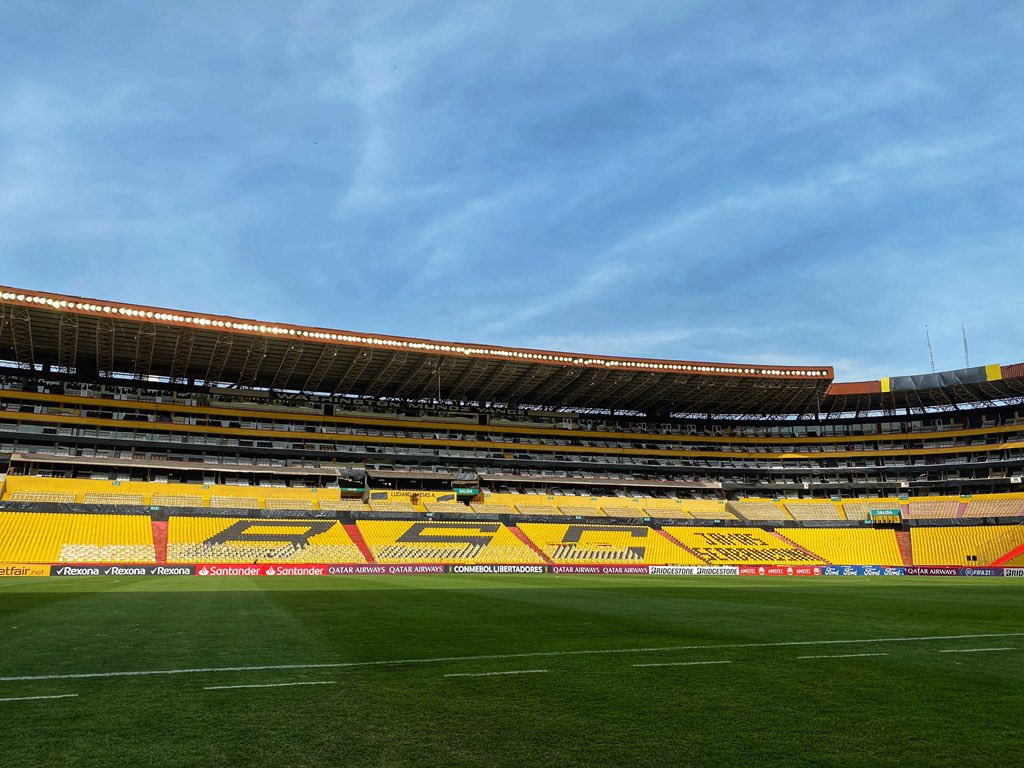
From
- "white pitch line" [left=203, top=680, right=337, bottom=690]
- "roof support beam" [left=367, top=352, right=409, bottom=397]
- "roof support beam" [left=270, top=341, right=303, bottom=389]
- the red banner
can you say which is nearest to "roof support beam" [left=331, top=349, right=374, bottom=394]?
"roof support beam" [left=367, top=352, right=409, bottom=397]

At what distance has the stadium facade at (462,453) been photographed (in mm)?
54500

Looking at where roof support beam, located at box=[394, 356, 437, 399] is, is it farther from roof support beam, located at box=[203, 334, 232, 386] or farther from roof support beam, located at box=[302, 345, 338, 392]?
roof support beam, located at box=[203, 334, 232, 386]

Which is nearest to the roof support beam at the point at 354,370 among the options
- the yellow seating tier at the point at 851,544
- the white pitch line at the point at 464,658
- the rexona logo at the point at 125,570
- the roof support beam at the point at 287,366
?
the roof support beam at the point at 287,366

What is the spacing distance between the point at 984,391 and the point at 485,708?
85356 millimetres

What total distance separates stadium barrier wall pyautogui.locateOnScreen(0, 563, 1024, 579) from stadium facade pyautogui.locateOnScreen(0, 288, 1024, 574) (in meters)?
1.15

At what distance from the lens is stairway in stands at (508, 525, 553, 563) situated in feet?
187

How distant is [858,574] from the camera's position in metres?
54.3

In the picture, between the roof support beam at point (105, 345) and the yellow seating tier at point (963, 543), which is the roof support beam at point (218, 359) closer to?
the roof support beam at point (105, 345)

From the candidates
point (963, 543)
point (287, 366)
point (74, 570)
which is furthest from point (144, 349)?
point (963, 543)

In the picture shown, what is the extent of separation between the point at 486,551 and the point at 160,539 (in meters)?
24.5

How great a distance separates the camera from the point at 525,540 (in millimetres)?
60219

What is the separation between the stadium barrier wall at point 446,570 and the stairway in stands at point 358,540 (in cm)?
562

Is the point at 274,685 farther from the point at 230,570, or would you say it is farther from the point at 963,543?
the point at 963,543

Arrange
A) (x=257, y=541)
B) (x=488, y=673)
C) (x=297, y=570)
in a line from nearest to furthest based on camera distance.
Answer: (x=488, y=673) < (x=297, y=570) < (x=257, y=541)
